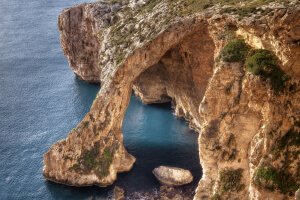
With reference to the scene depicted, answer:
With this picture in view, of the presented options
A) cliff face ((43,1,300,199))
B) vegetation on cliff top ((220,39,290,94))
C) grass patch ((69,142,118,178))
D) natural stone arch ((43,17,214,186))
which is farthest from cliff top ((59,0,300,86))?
grass patch ((69,142,118,178))

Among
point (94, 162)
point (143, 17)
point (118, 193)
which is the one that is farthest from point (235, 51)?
point (94, 162)

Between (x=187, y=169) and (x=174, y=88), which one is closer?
(x=187, y=169)

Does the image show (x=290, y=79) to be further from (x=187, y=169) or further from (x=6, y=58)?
(x=6, y=58)

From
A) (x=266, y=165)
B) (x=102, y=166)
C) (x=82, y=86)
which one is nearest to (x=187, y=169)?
(x=102, y=166)

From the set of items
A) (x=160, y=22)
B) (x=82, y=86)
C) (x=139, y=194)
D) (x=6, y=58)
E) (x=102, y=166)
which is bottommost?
(x=139, y=194)

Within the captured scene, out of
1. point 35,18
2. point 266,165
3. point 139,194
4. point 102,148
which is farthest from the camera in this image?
point 35,18

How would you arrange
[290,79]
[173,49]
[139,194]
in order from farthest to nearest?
[173,49]
[139,194]
[290,79]

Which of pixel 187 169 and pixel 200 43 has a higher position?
pixel 200 43

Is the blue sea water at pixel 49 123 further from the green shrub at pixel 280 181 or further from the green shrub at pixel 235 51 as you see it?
the green shrub at pixel 235 51
